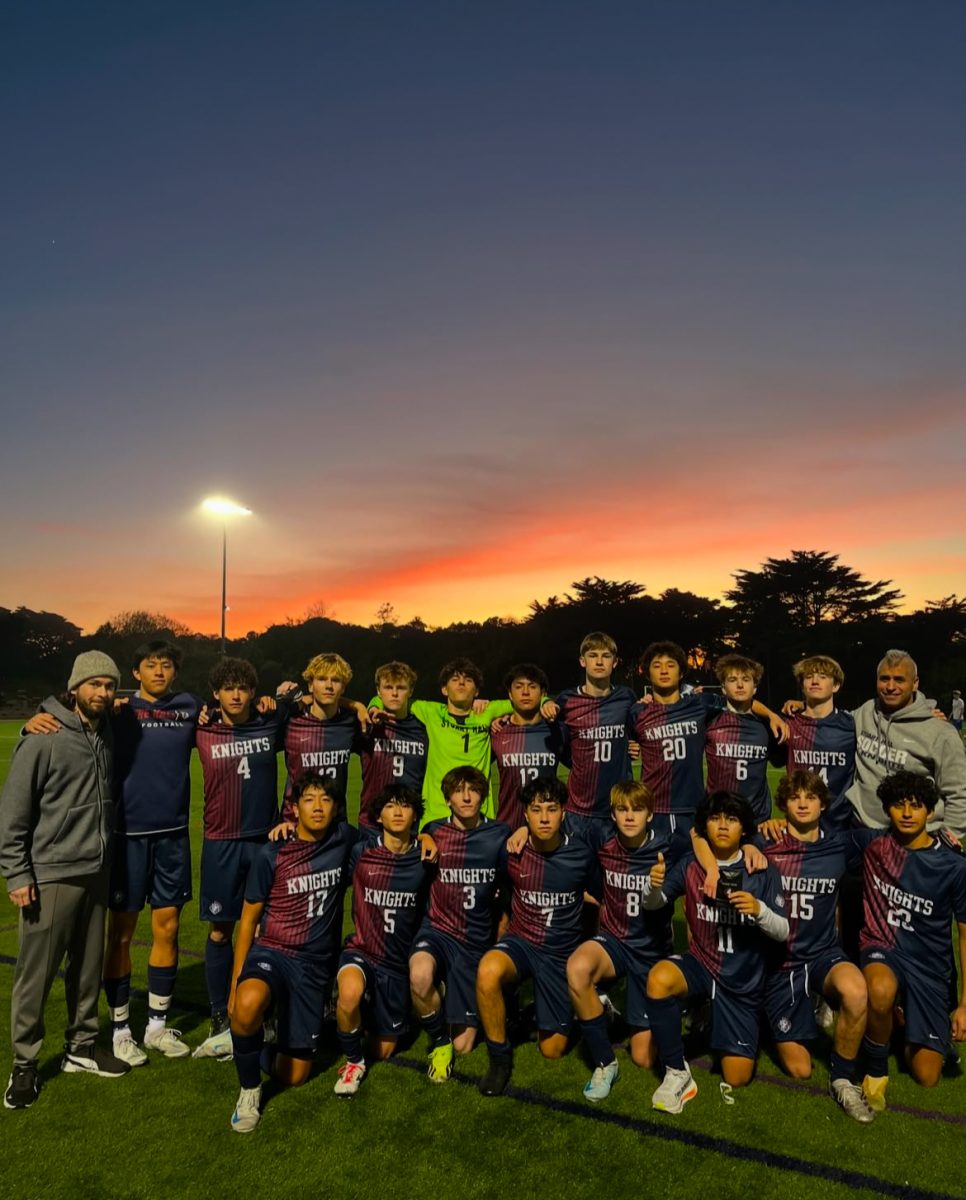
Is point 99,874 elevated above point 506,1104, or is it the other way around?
point 99,874

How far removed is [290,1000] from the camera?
4641mm

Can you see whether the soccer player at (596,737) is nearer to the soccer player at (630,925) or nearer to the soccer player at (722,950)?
the soccer player at (630,925)

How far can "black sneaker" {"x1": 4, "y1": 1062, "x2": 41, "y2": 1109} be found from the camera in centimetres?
434

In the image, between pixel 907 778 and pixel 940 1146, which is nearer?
pixel 940 1146

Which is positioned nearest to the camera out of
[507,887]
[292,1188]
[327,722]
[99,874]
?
[292,1188]

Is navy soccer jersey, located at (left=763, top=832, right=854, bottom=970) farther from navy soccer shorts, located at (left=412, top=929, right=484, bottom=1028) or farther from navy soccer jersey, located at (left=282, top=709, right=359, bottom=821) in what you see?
navy soccer jersey, located at (left=282, top=709, right=359, bottom=821)

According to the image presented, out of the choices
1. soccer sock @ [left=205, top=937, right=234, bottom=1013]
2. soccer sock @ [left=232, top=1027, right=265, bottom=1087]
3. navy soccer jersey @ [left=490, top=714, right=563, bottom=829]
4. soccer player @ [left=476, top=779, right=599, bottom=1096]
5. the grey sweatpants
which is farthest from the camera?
navy soccer jersey @ [left=490, top=714, right=563, bottom=829]

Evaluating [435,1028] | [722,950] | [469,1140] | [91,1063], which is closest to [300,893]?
[435,1028]

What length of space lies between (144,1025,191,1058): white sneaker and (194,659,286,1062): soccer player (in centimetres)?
22

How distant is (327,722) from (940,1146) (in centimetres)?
395

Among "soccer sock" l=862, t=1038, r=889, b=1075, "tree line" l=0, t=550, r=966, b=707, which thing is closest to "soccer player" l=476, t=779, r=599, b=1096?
"soccer sock" l=862, t=1038, r=889, b=1075

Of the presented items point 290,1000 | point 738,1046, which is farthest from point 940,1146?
point 290,1000

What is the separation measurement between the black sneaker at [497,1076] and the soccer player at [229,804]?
1688mm

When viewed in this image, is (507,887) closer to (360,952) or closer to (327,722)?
(360,952)
